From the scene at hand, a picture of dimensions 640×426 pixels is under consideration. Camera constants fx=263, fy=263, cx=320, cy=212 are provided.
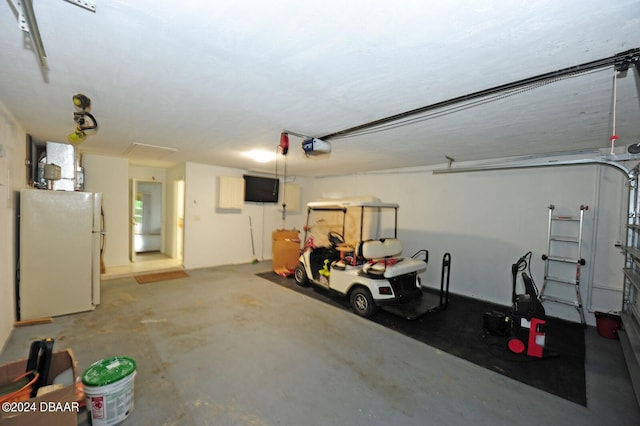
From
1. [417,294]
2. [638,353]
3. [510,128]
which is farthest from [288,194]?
[638,353]

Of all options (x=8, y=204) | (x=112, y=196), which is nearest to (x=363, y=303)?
(x=8, y=204)

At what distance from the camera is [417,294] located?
159 inches

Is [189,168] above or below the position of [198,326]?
above

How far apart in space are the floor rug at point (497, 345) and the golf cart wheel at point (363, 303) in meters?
0.15

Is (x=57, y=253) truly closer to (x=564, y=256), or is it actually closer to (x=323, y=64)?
(x=323, y=64)

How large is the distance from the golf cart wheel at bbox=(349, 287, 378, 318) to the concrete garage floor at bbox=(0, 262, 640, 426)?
14 centimetres

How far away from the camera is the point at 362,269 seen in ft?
13.0

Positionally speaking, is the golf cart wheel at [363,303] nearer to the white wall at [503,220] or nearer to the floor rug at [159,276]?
the white wall at [503,220]

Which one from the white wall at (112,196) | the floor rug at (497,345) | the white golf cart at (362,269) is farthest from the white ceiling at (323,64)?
the white wall at (112,196)

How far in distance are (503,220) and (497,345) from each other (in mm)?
2131

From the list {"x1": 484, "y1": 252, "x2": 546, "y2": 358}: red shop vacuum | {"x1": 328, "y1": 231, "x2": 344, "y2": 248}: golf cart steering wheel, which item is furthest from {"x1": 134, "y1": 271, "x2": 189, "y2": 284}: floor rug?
{"x1": 484, "y1": 252, "x2": 546, "y2": 358}: red shop vacuum

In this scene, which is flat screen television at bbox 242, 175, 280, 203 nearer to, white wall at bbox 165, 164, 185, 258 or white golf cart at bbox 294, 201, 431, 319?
white wall at bbox 165, 164, 185, 258

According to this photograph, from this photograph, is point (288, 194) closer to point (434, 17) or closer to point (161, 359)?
point (161, 359)

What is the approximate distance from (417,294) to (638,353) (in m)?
2.18
